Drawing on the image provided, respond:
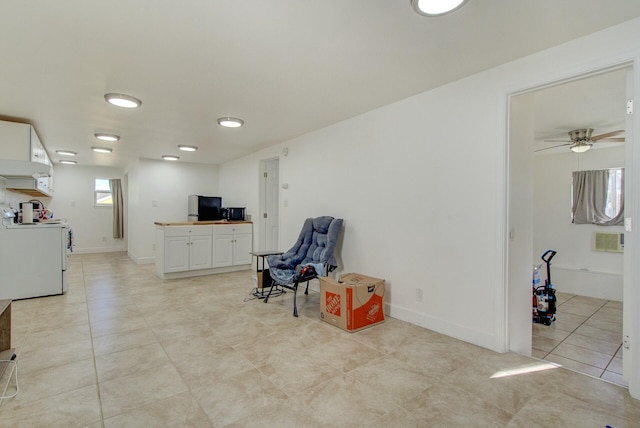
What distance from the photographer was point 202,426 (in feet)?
5.33

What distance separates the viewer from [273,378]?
2.08 m

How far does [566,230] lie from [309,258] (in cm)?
439

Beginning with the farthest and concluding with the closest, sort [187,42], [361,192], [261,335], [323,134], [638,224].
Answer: [323,134]
[361,192]
[261,335]
[187,42]
[638,224]

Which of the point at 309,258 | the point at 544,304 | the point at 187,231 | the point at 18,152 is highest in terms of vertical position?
the point at 18,152

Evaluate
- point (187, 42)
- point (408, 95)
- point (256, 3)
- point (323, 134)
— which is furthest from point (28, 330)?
point (408, 95)

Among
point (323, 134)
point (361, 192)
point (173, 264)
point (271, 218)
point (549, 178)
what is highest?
point (323, 134)

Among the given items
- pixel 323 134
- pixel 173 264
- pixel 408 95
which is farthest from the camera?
pixel 173 264

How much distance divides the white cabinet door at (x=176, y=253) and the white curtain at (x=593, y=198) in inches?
252

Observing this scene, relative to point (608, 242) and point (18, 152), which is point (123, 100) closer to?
point (18, 152)

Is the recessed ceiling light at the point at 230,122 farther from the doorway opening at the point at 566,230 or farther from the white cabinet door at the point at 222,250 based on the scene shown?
the doorway opening at the point at 566,230

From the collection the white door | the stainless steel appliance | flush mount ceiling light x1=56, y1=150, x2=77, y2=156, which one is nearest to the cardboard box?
the white door

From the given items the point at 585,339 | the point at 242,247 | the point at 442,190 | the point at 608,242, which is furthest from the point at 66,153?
the point at 608,242

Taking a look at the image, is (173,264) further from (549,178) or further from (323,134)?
(549,178)

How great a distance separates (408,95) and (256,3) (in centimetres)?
183
